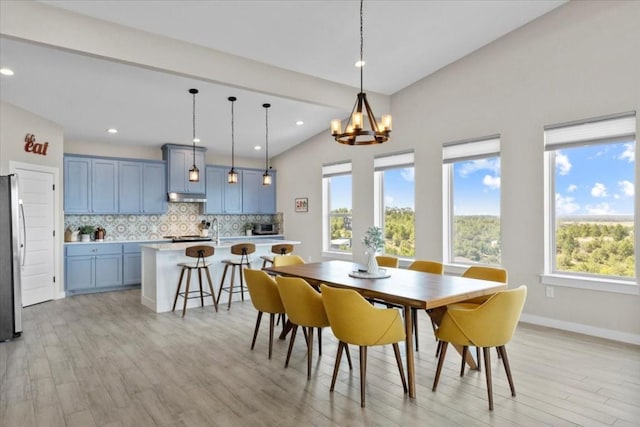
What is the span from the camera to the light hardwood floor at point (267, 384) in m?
2.47

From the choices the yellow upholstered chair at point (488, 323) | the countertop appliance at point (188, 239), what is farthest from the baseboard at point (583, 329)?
the countertop appliance at point (188, 239)

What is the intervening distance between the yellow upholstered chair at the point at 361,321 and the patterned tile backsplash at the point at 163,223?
18.6ft

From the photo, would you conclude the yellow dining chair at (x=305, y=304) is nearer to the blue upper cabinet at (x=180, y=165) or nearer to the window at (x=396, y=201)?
the window at (x=396, y=201)

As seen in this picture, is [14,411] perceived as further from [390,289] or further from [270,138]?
[270,138]

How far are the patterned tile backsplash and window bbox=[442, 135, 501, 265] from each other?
4.28 meters

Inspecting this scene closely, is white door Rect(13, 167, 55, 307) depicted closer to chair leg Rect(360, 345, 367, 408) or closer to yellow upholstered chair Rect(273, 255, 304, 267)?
yellow upholstered chair Rect(273, 255, 304, 267)

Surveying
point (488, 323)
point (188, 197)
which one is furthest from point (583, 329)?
point (188, 197)

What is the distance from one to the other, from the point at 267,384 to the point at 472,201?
12.0ft

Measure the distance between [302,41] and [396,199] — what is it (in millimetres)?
2938

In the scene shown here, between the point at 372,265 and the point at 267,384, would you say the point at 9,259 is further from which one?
the point at 372,265

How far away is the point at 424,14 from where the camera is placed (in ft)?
13.0

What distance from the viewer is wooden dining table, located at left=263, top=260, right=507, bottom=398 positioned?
8.77ft

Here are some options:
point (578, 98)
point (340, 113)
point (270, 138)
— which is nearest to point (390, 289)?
point (578, 98)

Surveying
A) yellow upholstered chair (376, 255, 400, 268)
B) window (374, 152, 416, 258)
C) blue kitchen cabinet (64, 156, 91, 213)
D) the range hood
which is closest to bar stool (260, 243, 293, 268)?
window (374, 152, 416, 258)
